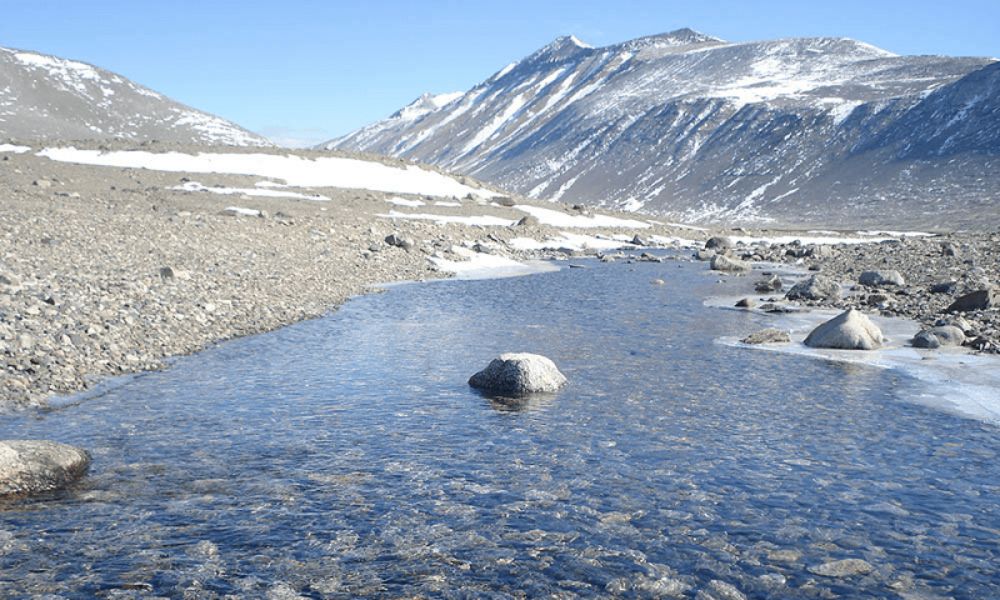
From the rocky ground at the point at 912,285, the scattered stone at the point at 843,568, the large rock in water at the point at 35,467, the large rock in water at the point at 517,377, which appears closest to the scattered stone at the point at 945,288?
the rocky ground at the point at 912,285

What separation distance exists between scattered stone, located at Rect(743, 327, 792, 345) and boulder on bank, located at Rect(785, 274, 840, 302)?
1035 centimetres

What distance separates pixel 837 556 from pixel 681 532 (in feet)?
6.17

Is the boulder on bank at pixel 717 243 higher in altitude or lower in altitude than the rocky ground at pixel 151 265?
higher

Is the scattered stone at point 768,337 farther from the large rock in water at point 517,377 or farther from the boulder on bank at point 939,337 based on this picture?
the large rock in water at point 517,377

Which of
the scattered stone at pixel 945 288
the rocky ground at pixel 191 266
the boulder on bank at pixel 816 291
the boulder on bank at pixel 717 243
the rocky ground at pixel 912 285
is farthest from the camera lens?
the boulder on bank at pixel 717 243

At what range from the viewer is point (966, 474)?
12.7 m

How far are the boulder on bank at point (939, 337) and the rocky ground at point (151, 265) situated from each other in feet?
62.8

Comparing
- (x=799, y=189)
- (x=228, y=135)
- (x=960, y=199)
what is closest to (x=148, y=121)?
(x=228, y=135)

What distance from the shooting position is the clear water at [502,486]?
9.18 meters

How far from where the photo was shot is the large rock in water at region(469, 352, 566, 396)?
1772 cm

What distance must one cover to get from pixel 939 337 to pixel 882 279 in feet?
56.8

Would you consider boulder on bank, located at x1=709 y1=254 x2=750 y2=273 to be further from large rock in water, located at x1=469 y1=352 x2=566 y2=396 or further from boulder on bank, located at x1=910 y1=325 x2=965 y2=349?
large rock in water, located at x1=469 y1=352 x2=566 y2=396

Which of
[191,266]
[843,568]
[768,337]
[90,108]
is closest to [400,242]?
[191,266]

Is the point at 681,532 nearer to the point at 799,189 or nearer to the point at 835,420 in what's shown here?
the point at 835,420
